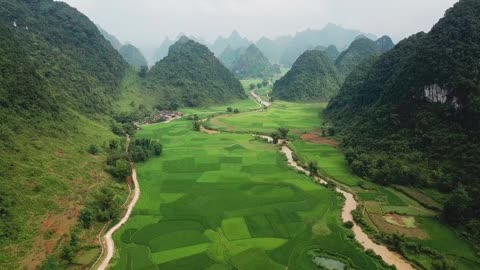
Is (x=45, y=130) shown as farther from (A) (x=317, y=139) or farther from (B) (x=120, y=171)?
(A) (x=317, y=139)

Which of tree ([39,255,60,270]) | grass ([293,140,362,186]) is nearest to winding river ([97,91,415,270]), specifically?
grass ([293,140,362,186])

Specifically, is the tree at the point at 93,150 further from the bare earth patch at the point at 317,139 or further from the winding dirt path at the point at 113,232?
the bare earth patch at the point at 317,139

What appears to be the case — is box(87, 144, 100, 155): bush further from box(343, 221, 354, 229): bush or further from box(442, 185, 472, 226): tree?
box(442, 185, 472, 226): tree

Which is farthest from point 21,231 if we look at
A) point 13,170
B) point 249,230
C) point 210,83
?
point 210,83

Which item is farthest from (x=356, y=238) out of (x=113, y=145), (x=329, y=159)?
(x=113, y=145)

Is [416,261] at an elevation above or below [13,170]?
below

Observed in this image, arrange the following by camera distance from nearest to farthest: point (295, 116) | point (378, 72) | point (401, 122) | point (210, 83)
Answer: point (401, 122) → point (378, 72) → point (295, 116) → point (210, 83)

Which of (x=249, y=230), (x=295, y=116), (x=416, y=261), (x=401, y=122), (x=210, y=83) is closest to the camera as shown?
(x=416, y=261)

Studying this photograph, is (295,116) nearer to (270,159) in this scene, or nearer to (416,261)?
(270,159)

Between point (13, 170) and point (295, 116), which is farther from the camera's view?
point (295, 116)
